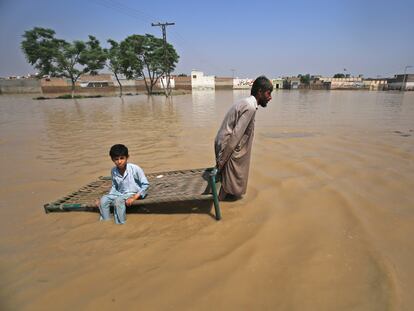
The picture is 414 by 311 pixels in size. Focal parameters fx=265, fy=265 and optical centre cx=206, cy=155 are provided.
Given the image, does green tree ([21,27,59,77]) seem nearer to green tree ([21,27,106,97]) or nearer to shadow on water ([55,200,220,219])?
green tree ([21,27,106,97])

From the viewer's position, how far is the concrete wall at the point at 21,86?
46.9 metres

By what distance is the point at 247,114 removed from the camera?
119 inches

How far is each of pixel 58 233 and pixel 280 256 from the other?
2.37 m

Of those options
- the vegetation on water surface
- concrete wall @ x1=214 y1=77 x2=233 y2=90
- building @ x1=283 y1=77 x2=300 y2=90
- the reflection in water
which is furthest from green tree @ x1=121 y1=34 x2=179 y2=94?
building @ x1=283 y1=77 x2=300 y2=90

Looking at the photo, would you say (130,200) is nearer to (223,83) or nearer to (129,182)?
(129,182)

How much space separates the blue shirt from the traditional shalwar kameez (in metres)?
0.99

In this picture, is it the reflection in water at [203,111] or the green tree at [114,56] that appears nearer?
the reflection in water at [203,111]

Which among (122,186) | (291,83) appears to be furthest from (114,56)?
(291,83)

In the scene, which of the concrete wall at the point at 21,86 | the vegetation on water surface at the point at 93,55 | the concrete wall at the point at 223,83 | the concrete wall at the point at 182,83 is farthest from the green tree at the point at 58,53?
the concrete wall at the point at 223,83

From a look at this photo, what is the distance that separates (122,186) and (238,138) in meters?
1.54

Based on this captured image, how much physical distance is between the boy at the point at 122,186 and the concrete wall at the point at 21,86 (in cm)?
5362

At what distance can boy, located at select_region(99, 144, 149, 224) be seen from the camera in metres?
3.06

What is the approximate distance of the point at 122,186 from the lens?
3277mm

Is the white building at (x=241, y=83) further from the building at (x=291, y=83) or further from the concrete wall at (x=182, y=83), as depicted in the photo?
the concrete wall at (x=182, y=83)
